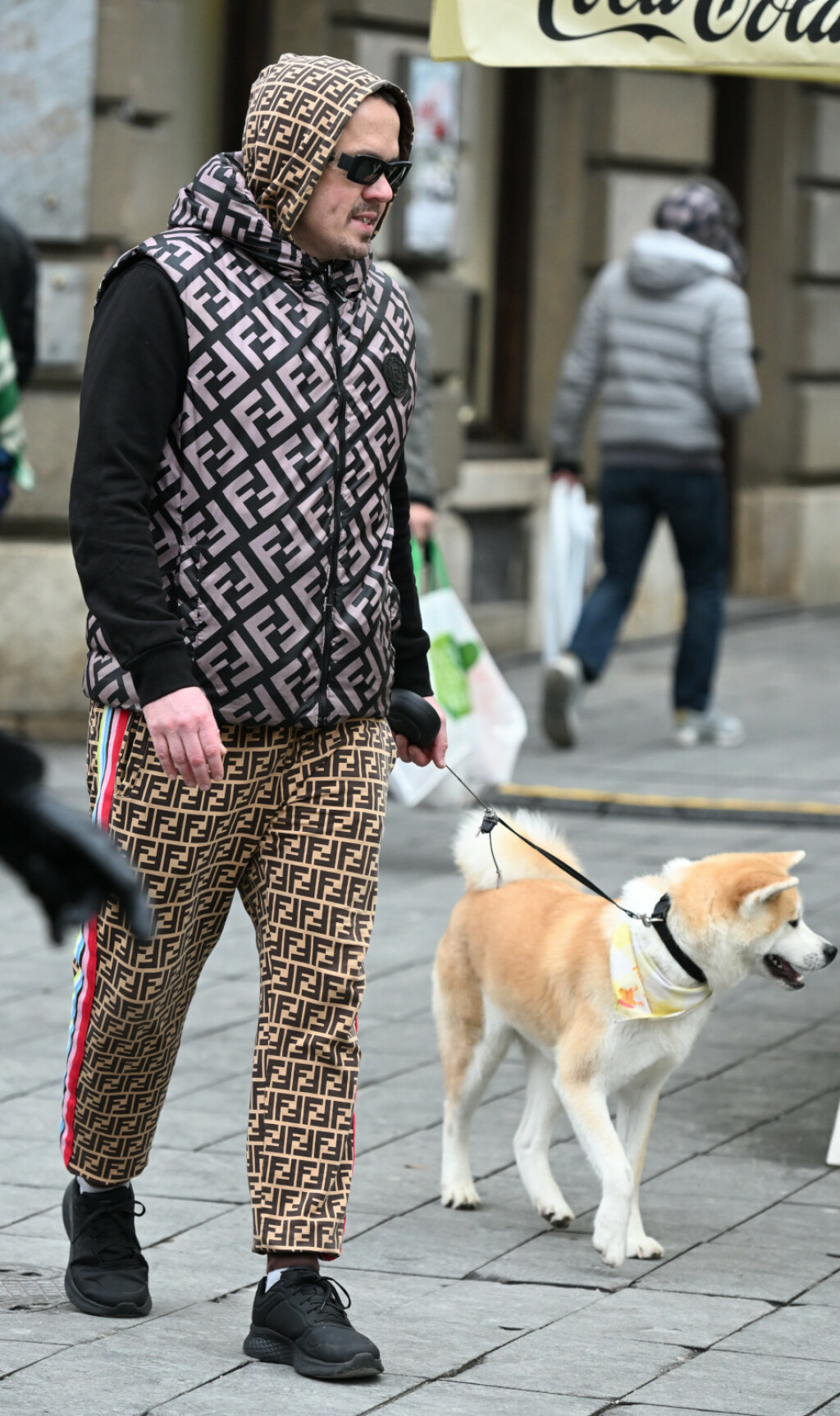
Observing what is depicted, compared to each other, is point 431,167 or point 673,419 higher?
point 431,167

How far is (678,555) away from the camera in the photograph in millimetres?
10414

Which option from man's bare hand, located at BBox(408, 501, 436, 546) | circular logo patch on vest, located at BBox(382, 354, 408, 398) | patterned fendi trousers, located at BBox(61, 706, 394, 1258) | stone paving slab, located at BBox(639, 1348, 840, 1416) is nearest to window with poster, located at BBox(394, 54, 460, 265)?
man's bare hand, located at BBox(408, 501, 436, 546)

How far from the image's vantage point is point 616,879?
7.68 meters

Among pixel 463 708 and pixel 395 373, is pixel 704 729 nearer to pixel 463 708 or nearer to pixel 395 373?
pixel 463 708

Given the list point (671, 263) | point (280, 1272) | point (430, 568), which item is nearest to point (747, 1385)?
point (280, 1272)

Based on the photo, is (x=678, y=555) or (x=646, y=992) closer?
(x=646, y=992)

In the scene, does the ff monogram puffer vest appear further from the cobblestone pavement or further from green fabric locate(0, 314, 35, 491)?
green fabric locate(0, 314, 35, 491)

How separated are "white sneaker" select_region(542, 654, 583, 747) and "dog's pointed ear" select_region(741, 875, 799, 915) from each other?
5606 millimetres

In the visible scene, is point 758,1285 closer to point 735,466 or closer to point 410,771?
point 410,771

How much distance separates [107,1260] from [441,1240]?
725 mm

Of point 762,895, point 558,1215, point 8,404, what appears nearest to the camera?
point 762,895

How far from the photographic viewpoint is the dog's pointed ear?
14.3 feet

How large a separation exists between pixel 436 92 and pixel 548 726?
336cm

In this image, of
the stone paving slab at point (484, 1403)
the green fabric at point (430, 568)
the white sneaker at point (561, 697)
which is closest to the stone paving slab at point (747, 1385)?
the stone paving slab at point (484, 1403)
